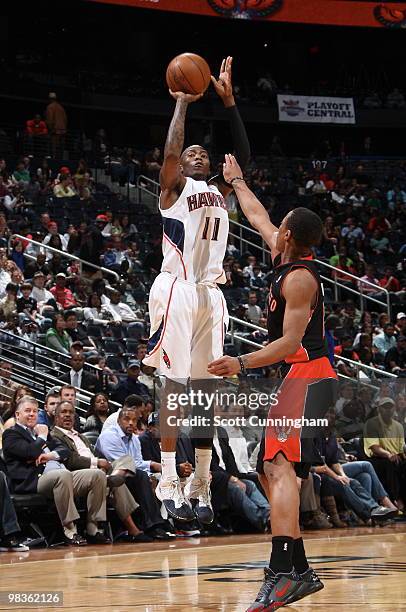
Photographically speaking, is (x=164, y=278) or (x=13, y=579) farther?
(x=13, y=579)

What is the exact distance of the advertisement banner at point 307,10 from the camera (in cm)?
2703

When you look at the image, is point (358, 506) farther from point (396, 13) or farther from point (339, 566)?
point (396, 13)

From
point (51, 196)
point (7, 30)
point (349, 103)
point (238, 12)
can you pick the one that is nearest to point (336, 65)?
point (349, 103)

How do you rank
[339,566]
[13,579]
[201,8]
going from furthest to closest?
1. [201,8]
2. [339,566]
3. [13,579]

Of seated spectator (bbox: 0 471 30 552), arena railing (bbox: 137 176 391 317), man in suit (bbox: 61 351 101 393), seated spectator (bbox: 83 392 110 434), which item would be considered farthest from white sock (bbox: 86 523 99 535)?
arena railing (bbox: 137 176 391 317)

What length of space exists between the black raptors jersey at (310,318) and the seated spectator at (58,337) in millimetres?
8286

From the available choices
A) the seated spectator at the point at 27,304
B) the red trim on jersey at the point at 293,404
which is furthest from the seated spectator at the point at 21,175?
the red trim on jersey at the point at 293,404

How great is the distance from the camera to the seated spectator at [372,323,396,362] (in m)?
19.1

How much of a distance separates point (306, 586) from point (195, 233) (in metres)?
2.29

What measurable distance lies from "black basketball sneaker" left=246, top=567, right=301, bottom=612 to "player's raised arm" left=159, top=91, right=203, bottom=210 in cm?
237

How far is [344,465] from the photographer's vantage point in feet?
44.0

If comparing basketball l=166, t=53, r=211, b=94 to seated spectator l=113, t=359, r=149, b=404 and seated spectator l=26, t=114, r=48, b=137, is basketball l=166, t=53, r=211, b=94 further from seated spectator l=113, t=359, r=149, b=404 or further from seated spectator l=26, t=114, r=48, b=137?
seated spectator l=26, t=114, r=48, b=137

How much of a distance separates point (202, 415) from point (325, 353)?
978mm

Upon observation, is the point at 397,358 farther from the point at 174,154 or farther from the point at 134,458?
the point at 174,154
